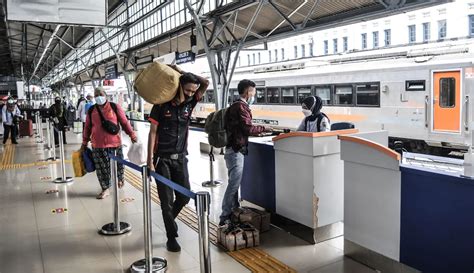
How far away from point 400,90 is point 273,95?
5761mm

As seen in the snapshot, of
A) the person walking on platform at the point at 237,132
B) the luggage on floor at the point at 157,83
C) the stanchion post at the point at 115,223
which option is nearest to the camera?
the luggage on floor at the point at 157,83

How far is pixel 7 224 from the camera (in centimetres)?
514

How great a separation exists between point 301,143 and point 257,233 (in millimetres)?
1005

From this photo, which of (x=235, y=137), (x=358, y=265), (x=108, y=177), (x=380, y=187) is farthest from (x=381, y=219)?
(x=108, y=177)

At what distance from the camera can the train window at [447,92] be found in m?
9.45

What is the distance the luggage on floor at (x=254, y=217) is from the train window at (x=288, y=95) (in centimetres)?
1013

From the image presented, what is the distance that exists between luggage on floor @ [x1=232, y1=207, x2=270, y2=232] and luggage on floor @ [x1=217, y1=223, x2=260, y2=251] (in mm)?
184

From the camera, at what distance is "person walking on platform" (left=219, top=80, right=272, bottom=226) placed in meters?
4.30

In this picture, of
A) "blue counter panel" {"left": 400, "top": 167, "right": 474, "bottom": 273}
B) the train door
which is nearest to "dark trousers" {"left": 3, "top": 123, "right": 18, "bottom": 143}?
the train door

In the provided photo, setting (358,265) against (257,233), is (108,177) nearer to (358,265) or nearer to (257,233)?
(257,233)

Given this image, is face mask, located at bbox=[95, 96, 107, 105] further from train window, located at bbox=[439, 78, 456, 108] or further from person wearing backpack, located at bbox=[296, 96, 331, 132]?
train window, located at bbox=[439, 78, 456, 108]

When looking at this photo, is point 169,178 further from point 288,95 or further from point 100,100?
point 288,95

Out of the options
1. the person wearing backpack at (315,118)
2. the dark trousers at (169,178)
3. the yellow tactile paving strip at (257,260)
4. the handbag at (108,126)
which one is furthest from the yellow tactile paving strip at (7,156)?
the person wearing backpack at (315,118)

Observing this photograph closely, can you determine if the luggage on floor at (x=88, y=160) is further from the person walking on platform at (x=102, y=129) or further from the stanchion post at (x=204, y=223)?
the stanchion post at (x=204, y=223)
